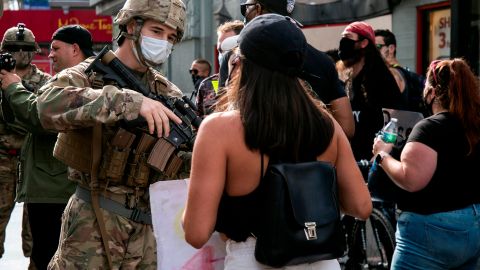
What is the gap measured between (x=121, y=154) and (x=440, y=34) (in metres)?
6.92

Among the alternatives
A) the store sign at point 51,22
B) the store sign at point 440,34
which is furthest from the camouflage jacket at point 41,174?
the store sign at point 51,22

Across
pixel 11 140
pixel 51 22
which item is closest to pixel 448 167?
pixel 11 140

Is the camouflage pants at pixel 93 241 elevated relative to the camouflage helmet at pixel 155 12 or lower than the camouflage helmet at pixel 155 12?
lower

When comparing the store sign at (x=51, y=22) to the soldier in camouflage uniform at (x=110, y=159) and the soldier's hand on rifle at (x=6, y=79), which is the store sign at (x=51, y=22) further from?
the soldier in camouflage uniform at (x=110, y=159)

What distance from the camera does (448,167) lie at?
429 centimetres

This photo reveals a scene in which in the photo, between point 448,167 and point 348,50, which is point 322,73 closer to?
point 448,167

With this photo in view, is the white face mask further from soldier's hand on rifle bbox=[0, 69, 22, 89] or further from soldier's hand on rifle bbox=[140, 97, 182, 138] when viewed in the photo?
soldier's hand on rifle bbox=[0, 69, 22, 89]

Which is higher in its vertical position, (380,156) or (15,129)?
(380,156)

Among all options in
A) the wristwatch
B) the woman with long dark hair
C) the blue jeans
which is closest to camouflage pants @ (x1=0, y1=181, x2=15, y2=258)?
the wristwatch

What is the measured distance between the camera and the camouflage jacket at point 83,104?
11.4 ft

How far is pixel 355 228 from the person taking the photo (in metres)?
6.91

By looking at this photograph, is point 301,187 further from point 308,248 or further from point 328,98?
point 328,98

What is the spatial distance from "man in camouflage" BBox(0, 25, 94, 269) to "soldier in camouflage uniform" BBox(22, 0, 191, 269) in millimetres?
2041

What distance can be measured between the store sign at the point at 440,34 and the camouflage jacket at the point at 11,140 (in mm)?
4771
